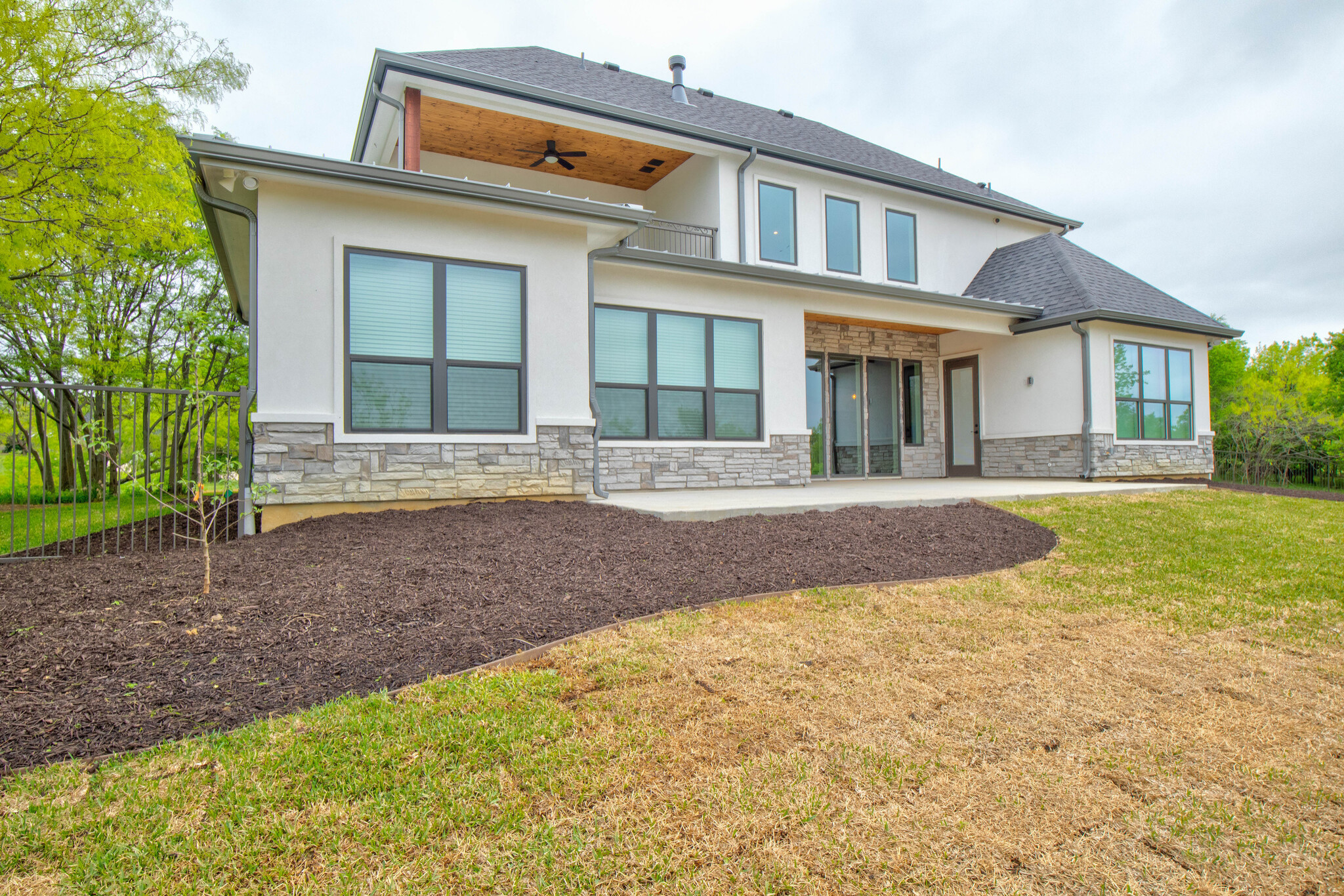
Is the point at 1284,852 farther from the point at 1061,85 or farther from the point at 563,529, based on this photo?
the point at 1061,85

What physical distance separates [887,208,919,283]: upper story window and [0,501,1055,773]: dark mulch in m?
7.23

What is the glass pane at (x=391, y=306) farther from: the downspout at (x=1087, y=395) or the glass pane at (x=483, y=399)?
the downspout at (x=1087, y=395)

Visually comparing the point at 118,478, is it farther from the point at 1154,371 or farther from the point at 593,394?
the point at 1154,371

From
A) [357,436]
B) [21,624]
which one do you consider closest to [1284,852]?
[21,624]

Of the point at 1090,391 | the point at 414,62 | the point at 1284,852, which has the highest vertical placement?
the point at 414,62

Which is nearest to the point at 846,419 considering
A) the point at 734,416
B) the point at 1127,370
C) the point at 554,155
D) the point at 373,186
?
the point at 734,416

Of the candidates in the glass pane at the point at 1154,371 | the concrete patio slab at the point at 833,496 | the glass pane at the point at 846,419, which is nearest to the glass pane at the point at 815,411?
the glass pane at the point at 846,419

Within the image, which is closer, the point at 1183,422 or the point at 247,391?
the point at 247,391

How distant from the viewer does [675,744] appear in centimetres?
223

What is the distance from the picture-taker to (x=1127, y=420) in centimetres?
1166

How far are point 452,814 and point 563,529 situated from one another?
12.1 ft

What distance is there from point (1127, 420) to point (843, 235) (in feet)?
19.7

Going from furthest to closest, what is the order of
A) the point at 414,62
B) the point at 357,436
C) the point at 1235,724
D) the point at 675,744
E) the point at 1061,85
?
the point at 1061,85, the point at 414,62, the point at 357,436, the point at 1235,724, the point at 675,744

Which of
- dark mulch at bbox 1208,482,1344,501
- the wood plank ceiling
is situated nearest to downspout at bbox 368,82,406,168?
the wood plank ceiling
